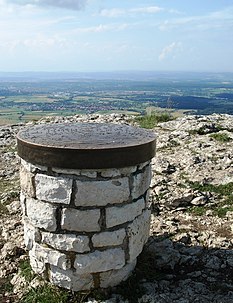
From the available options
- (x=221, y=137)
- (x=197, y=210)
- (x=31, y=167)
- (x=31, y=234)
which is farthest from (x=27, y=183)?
(x=221, y=137)

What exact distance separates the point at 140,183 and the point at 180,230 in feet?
6.59

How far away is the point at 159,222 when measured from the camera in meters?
6.57

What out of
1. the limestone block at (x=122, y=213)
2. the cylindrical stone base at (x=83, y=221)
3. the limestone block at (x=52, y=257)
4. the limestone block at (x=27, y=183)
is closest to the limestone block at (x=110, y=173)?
the cylindrical stone base at (x=83, y=221)

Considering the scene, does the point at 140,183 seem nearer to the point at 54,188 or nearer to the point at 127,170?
the point at 127,170

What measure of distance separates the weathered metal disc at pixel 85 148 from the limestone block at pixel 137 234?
779mm

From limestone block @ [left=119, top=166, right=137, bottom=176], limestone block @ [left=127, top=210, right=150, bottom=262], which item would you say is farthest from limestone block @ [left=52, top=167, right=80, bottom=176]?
limestone block @ [left=127, top=210, right=150, bottom=262]

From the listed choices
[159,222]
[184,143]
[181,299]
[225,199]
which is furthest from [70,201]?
[184,143]

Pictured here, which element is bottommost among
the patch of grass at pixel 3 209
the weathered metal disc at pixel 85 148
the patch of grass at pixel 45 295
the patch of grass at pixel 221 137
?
the patch of grass at pixel 45 295

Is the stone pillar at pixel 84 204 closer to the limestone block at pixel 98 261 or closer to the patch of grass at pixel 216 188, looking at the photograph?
the limestone block at pixel 98 261

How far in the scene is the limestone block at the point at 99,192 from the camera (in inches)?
165

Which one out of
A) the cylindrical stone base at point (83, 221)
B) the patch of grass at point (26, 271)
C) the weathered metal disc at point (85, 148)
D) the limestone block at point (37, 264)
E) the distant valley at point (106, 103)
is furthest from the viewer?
the distant valley at point (106, 103)

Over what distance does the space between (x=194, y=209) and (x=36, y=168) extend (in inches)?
141

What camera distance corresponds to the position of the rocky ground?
4734 mm

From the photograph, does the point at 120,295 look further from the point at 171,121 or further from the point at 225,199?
the point at 171,121
